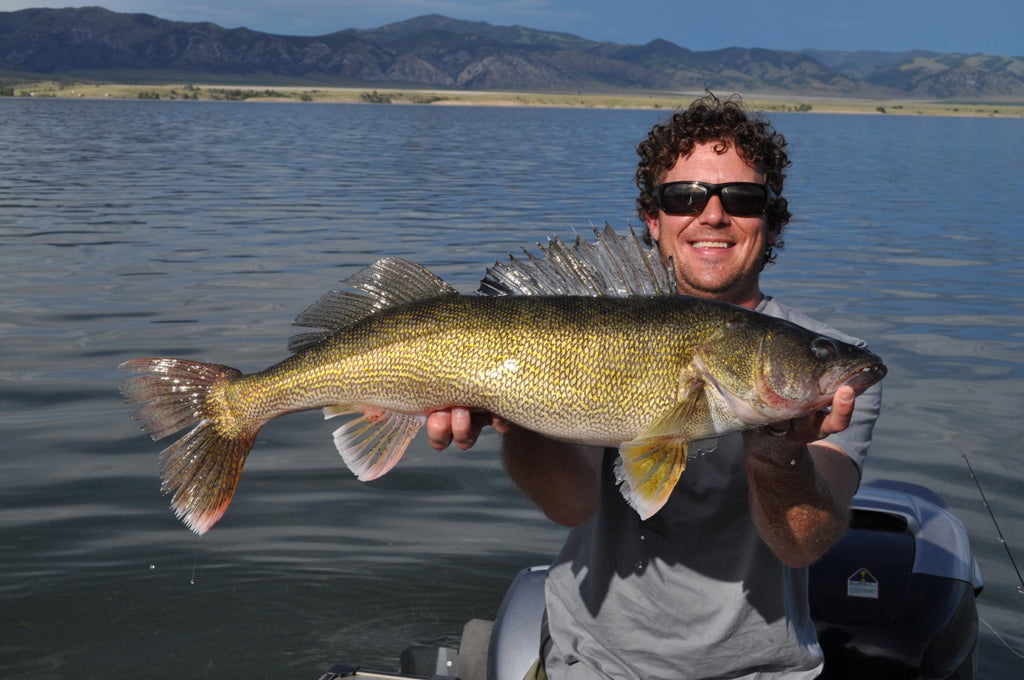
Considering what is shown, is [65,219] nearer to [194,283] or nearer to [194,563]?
[194,283]

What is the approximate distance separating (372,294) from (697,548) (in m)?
1.33

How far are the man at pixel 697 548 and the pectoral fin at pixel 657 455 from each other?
248 mm

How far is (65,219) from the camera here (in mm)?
18891

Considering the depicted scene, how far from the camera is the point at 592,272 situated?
3.34 meters

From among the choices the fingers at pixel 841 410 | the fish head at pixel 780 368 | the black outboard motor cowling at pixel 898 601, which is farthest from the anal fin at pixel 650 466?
the black outboard motor cowling at pixel 898 601

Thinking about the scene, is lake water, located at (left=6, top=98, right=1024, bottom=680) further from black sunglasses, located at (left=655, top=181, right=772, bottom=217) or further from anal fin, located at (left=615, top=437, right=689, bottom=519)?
anal fin, located at (left=615, top=437, right=689, bottom=519)

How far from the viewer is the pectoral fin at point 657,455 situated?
3.02m

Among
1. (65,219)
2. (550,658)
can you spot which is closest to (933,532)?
(550,658)

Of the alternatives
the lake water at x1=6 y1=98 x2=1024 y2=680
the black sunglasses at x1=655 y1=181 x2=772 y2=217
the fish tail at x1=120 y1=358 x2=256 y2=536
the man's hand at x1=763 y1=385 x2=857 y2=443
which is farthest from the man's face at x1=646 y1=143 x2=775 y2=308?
the lake water at x1=6 y1=98 x2=1024 y2=680

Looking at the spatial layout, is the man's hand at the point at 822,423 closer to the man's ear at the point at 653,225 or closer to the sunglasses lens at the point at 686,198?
the sunglasses lens at the point at 686,198

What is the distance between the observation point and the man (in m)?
3.25

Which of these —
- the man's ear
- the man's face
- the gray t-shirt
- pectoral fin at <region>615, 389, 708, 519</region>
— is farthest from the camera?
the man's ear

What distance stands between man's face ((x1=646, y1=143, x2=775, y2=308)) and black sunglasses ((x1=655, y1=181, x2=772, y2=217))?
0.06 feet

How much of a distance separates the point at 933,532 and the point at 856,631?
0.66 m
